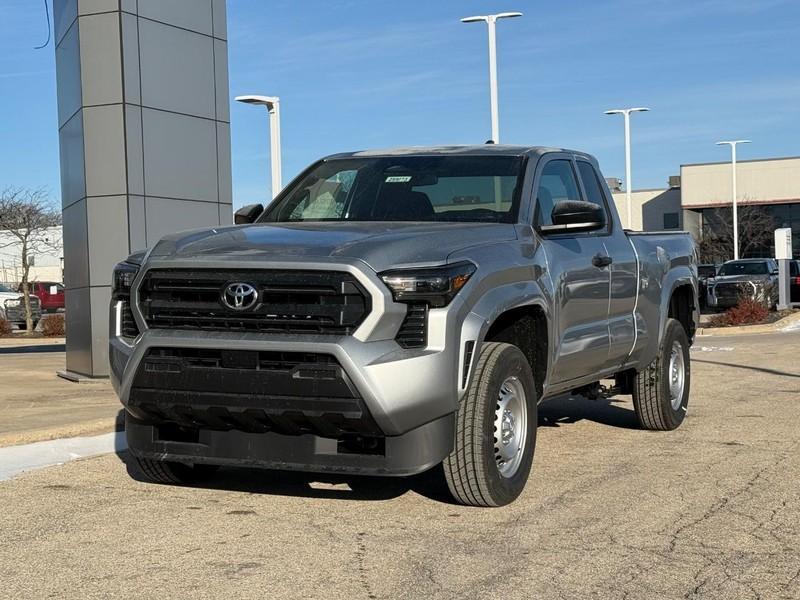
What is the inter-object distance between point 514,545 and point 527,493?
4.00ft

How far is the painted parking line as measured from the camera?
7.46 metres

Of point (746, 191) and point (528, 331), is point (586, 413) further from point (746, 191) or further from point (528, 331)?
point (746, 191)

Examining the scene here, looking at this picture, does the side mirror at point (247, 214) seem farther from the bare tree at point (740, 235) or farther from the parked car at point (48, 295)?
the bare tree at point (740, 235)

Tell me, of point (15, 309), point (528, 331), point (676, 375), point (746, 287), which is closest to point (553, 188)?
point (528, 331)

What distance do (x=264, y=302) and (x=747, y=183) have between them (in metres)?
72.0

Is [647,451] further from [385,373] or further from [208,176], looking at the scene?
[208,176]

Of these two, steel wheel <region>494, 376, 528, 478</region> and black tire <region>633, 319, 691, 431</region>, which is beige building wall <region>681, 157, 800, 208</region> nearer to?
black tire <region>633, 319, 691, 431</region>

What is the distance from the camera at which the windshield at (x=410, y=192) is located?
6703 millimetres

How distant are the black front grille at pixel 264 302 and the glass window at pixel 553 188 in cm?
194

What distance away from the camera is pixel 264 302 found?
5.36 metres

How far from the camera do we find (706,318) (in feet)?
88.3

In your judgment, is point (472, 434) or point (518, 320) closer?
point (472, 434)

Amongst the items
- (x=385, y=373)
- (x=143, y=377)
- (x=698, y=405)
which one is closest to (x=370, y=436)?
(x=385, y=373)

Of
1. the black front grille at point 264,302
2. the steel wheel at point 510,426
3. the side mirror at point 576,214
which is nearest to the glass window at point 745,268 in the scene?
the side mirror at point 576,214
